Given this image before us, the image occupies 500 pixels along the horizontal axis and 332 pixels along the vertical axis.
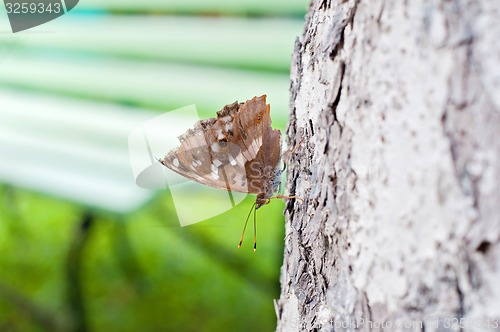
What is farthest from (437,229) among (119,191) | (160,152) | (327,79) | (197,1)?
(119,191)

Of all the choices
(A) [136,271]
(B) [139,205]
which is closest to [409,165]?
(B) [139,205]

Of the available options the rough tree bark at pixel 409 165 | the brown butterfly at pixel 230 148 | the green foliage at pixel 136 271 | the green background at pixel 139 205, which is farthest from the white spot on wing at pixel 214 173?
the green foliage at pixel 136 271

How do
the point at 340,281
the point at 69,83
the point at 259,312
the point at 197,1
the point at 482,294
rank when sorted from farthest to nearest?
the point at 259,312
the point at 69,83
the point at 197,1
the point at 340,281
the point at 482,294

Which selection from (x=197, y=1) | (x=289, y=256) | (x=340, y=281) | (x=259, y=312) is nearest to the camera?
(x=340, y=281)

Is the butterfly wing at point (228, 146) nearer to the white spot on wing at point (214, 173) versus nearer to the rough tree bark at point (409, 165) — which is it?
the white spot on wing at point (214, 173)

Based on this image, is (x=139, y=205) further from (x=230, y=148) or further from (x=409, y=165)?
(x=409, y=165)

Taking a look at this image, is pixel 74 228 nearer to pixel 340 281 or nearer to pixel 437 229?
pixel 340 281

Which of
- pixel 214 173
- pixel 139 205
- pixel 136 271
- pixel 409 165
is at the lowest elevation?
pixel 136 271

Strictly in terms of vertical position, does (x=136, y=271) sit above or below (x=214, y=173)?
below
